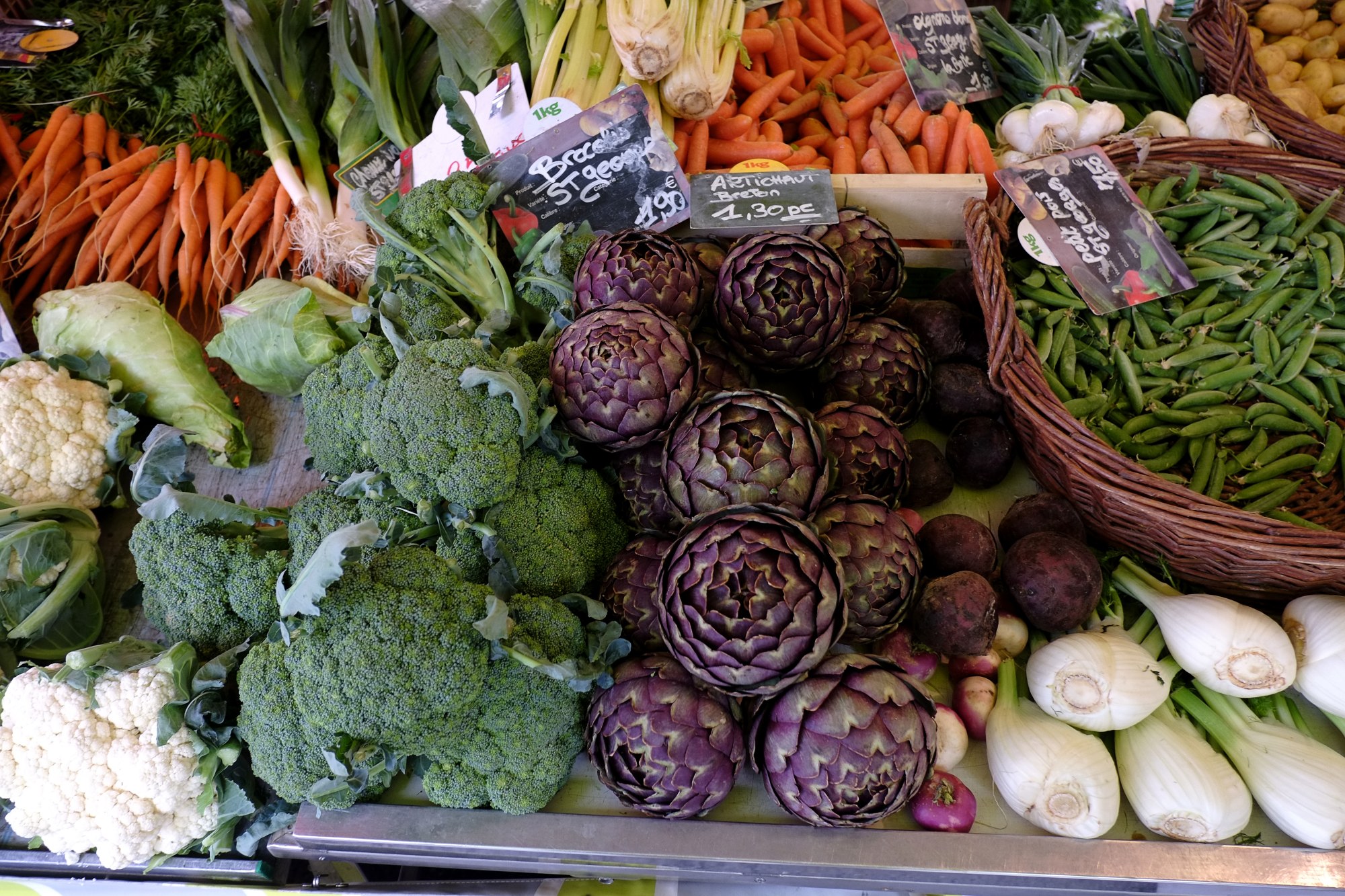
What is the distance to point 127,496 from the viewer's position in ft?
6.93

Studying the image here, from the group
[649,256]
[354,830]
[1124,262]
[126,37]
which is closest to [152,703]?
[354,830]

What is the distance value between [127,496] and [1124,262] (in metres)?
2.52

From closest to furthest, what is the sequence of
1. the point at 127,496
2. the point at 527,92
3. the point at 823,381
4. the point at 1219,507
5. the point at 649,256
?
the point at 1219,507 → the point at 649,256 → the point at 823,381 → the point at 127,496 → the point at 527,92

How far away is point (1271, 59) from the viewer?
2.79 metres

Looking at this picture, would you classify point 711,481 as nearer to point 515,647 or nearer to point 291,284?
point 515,647

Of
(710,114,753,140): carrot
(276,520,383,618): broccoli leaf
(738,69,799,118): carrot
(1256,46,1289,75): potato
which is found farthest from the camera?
(1256,46,1289,75): potato

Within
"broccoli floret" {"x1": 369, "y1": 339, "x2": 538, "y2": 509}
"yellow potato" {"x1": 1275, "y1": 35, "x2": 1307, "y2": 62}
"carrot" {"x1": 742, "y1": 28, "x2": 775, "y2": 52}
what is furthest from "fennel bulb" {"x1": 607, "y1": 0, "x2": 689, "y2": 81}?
"yellow potato" {"x1": 1275, "y1": 35, "x2": 1307, "y2": 62}

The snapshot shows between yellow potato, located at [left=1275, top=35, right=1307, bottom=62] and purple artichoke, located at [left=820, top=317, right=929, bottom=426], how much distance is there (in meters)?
2.25

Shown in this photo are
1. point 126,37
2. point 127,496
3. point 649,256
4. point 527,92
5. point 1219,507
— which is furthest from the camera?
point 126,37

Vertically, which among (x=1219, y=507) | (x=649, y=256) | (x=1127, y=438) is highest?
(x=649, y=256)

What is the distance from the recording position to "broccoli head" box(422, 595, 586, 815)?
1360 millimetres

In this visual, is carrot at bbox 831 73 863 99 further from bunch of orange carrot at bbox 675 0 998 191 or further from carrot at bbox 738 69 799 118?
carrot at bbox 738 69 799 118

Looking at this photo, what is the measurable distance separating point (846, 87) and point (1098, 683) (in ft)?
7.03

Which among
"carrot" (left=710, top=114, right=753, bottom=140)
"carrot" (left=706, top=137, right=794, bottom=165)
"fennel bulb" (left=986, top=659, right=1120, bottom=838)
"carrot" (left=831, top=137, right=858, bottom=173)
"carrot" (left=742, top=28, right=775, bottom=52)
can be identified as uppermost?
"carrot" (left=742, top=28, right=775, bottom=52)
